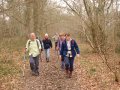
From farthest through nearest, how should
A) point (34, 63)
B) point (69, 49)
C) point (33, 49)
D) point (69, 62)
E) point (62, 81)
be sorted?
1. point (34, 63)
2. point (33, 49)
3. point (69, 62)
4. point (69, 49)
5. point (62, 81)

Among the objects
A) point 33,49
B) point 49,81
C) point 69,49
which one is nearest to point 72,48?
point 69,49

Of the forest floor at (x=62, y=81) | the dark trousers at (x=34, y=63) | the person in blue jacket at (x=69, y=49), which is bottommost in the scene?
the forest floor at (x=62, y=81)

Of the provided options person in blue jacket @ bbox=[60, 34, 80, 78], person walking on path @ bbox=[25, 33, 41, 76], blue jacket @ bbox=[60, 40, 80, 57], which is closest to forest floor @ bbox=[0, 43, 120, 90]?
person walking on path @ bbox=[25, 33, 41, 76]

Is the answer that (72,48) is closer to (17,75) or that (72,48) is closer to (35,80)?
(35,80)

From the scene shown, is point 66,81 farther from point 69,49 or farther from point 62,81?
point 69,49

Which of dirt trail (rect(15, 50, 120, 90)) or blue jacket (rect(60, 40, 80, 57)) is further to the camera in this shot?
blue jacket (rect(60, 40, 80, 57))

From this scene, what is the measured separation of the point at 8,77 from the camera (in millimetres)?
13281

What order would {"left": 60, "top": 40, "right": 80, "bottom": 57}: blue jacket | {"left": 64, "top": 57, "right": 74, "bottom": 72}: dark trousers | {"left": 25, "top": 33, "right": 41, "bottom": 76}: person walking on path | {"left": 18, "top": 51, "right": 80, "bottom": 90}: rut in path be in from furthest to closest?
{"left": 25, "top": 33, "right": 41, "bottom": 76}: person walking on path
{"left": 64, "top": 57, "right": 74, "bottom": 72}: dark trousers
{"left": 60, "top": 40, "right": 80, "bottom": 57}: blue jacket
{"left": 18, "top": 51, "right": 80, "bottom": 90}: rut in path

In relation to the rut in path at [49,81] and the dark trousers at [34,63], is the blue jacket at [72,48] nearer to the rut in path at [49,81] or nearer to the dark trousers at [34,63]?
the rut in path at [49,81]

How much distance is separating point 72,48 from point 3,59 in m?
5.71

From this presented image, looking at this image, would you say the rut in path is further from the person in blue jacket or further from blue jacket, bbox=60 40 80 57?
blue jacket, bbox=60 40 80 57

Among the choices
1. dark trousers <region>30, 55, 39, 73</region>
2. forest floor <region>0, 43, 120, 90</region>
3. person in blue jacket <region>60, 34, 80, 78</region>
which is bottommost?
forest floor <region>0, 43, 120, 90</region>

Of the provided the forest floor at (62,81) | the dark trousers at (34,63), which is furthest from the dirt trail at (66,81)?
the dark trousers at (34,63)

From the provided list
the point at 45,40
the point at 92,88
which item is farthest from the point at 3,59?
the point at 92,88
